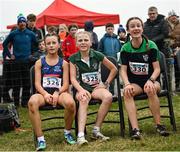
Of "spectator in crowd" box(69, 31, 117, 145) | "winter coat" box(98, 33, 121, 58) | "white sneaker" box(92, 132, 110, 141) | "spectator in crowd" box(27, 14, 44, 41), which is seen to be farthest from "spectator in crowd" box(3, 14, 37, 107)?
"white sneaker" box(92, 132, 110, 141)

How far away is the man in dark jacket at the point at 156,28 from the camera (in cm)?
779

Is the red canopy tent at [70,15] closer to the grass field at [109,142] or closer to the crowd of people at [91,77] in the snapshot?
the grass field at [109,142]

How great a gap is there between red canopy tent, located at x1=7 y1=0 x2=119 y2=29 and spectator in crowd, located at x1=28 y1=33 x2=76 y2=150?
7.53 m

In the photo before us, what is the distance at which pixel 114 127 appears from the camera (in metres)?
5.61

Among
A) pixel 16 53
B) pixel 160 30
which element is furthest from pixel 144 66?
pixel 16 53

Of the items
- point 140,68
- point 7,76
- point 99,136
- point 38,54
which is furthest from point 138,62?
point 7,76

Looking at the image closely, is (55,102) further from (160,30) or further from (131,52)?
(160,30)

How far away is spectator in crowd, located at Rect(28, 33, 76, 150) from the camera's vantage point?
461 centimetres

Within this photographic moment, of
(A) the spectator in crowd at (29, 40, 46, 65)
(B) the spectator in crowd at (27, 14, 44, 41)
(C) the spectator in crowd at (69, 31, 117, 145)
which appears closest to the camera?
(C) the spectator in crowd at (69, 31, 117, 145)

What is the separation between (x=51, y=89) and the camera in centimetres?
494

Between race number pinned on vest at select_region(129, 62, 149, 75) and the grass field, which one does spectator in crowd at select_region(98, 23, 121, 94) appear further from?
race number pinned on vest at select_region(129, 62, 149, 75)

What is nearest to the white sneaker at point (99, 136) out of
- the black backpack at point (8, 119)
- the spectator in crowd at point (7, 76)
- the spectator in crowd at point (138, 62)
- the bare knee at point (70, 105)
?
the bare knee at point (70, 105)

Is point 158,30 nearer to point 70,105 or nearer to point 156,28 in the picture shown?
point 156,28

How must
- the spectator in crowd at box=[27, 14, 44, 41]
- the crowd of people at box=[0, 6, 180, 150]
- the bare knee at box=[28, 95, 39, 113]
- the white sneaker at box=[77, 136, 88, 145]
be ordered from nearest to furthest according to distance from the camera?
the white sneaker at box=[77, 136, 88, 145], the bare knee at box=[28, 95, 39, 113], the crowd of people at box=[0, 6, 180, 150], the spectator in crowd at box=[27, 14, 44, 41]
